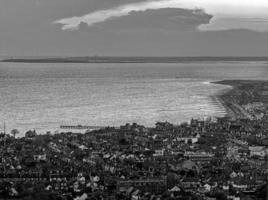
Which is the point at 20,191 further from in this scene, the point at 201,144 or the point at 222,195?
the point at 201,144

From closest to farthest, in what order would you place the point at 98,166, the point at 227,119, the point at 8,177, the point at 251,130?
the point at 8,177
the point at 98,166
the point at 251,130
the point at 227,119

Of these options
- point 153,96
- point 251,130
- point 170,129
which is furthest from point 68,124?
point 153,96

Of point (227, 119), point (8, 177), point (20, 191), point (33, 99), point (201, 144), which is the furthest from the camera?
point (33, 99)

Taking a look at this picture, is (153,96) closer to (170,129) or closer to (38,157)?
(170,129)

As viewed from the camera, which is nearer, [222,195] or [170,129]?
[222,195]

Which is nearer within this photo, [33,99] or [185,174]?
[185,174]

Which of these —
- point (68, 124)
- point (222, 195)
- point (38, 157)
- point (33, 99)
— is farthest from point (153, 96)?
point (222, 195)
